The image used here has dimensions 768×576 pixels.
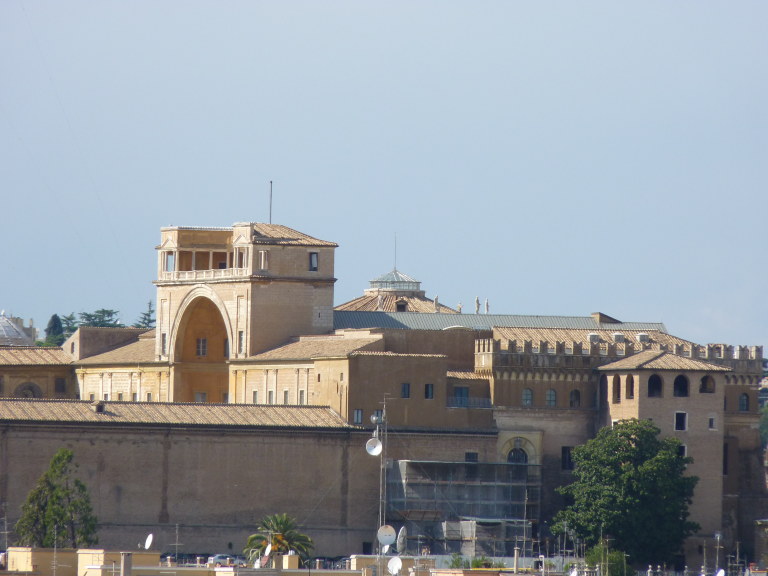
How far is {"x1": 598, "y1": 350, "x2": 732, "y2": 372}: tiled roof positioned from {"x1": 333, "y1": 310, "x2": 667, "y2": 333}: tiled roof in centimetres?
762

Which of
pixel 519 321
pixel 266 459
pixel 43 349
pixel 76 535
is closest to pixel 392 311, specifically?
pixel 519 321

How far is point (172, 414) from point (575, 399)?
17278mm

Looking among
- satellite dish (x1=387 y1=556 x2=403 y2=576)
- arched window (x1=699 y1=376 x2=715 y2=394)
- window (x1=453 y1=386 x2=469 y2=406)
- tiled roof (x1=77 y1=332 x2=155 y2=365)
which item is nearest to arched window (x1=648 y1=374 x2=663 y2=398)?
arched window (x1=699 y1=376 x2=715 y2=394)

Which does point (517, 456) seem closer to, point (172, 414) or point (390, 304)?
point (172, 414)

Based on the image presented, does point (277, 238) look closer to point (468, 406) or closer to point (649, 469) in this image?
point (468, 406)

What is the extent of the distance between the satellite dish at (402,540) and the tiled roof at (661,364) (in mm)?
12114

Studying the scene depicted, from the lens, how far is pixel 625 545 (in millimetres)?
99375

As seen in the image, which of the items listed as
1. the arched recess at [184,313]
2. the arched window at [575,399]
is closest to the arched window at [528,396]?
the arched window at [575,399]

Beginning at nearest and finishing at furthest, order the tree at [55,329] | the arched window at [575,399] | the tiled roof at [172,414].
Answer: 1. the tiled roof at [172,414]
2. the arched window at [575,399]
3. the tree at [55,329]

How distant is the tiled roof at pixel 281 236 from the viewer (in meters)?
109

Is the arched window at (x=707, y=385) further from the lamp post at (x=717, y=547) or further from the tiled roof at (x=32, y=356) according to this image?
the tiled roof at (x=32, y=356)

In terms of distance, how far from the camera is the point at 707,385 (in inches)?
A: 4065

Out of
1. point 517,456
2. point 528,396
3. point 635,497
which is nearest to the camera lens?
point 635,497

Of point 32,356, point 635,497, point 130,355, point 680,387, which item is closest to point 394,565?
point 635,497
